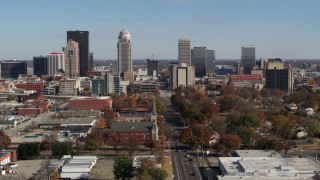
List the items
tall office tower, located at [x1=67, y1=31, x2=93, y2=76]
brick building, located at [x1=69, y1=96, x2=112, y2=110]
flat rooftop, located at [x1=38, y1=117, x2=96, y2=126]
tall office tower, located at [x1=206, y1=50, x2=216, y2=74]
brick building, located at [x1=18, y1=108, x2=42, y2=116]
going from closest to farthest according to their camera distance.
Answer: flat rooftop, located at [x1=38, y1=117, x2=96, y2=126] → brick building, located at [x1=18, y1=108, x2=42, y2=116] → brick building, located at [x1=69, y1=96, x2=112, y2=110] → tall office tower, located at [x1=67, y1=31, x2=93, y2=76] → tall office tower, located at [x1=206, y1=50, x2=216, y2=74]

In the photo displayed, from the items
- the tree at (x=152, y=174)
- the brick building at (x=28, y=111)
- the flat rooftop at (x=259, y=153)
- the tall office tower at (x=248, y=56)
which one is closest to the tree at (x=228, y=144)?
the flat rooftop at (x=259, y=153)

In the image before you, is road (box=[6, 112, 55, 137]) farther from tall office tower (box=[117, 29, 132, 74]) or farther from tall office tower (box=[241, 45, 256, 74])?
tall office tower (box=[241, 45, 256, 74])

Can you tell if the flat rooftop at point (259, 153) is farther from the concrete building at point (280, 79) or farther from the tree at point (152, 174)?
the concrete building at point (280, 79)

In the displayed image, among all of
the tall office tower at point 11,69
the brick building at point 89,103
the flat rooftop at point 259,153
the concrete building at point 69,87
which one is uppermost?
the tall office tower at point 11,69

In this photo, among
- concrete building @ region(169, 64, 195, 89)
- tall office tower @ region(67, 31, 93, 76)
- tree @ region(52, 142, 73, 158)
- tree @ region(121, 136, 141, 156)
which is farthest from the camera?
tall office tower @ region(67, 31, 93, 76)

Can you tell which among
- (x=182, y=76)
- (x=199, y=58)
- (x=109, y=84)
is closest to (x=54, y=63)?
(x=182, y=76)

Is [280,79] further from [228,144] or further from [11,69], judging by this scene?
[11,69]

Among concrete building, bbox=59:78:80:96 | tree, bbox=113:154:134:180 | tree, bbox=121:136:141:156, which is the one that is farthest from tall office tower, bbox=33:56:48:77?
tree, bbox=113:154:134:180
